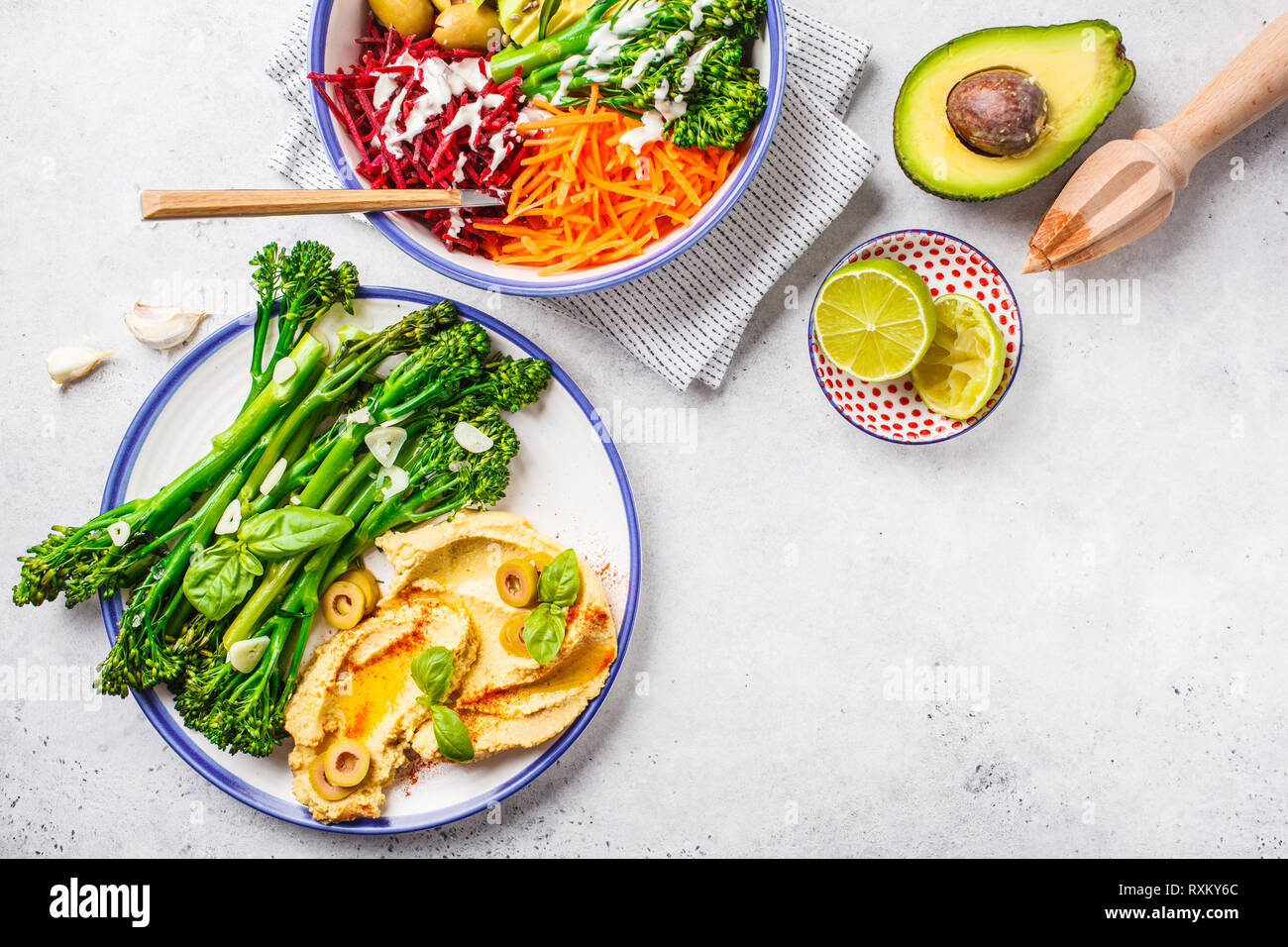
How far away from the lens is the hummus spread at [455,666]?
7.38 feet

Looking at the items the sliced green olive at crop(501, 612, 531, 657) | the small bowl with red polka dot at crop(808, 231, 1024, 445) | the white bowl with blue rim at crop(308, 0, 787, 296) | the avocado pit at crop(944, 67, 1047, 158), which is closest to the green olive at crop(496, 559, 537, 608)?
the sliced green olive at crop(501, 612, 531, 657)

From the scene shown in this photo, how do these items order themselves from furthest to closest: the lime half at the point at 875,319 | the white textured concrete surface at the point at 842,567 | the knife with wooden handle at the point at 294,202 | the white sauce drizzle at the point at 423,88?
the white textured concrete surface at the point at 842,567 < the lime half at the point at 875,319 < the white sauce drizzle at the point at 423,88 < the knife with wooden handle at the point at 294,202

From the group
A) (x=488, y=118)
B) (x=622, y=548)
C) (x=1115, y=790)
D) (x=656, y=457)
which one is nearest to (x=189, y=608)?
(x=622, y=548)

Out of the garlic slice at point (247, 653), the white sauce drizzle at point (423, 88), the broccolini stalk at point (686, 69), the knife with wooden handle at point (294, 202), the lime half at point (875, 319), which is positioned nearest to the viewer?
the knife with wooden handle at point (294, 202)

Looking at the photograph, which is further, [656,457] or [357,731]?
Answer: [656,457]

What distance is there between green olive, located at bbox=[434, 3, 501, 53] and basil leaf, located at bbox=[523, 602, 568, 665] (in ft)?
4.40

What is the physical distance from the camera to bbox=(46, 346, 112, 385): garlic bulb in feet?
8.13

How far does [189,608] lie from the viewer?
2.31 metres

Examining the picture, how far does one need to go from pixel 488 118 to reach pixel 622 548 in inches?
42.6

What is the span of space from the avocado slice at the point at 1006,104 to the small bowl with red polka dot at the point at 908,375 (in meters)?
0.17

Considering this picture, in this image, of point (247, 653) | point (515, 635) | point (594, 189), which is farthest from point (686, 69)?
point (247, 653)

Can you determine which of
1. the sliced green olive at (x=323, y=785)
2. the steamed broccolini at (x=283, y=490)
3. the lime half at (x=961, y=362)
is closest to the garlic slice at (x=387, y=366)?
the steamed broccolini at (x=283, y=490)

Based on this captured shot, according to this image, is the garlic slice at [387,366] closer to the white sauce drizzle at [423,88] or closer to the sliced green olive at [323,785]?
the white sauce drizzle at [423,88]
